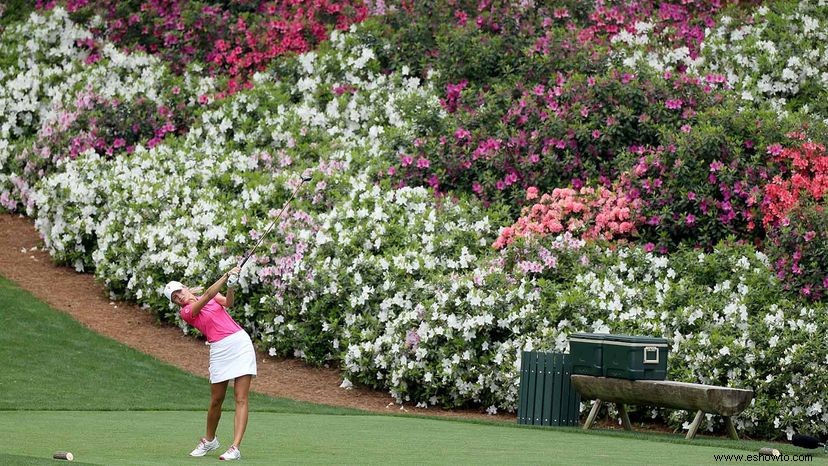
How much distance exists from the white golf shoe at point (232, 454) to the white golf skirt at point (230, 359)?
622mm

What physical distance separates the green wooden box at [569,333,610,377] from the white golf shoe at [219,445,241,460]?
4.17 metres

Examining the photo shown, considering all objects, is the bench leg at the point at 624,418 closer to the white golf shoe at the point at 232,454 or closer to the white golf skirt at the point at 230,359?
the white golf skirt at the point at 230,359

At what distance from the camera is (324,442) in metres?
9.82

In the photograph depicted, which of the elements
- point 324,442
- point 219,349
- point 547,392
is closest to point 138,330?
point 547,392

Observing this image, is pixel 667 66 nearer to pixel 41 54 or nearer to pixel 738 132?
pixel 738 132

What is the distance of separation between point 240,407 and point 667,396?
4.11 metres

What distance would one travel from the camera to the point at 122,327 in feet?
53.6

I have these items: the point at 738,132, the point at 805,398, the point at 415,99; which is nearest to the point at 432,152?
the point at 415,99

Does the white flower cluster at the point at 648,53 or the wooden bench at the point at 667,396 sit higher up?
the white flower cluster at the point at 648,53

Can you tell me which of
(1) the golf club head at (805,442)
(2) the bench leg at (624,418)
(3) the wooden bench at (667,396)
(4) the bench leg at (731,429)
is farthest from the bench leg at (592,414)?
(1) the golf club head at (805,442)

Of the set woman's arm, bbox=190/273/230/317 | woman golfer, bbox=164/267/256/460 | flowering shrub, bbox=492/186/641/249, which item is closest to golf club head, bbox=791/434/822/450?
woman golfer, bbox=164/267/256/460

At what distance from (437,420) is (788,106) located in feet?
22.9

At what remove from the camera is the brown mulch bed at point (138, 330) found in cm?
1436

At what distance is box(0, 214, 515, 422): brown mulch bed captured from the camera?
565 inches
